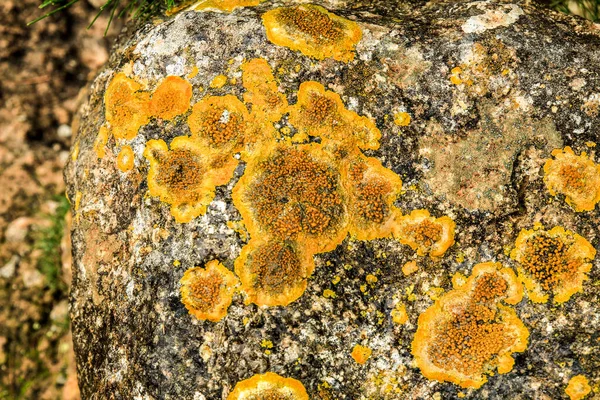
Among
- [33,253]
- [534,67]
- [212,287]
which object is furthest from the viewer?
[33,253]

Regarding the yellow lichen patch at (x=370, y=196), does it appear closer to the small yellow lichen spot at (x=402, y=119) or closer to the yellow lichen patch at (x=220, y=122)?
the small yellow lichen spot at (x=402, y=119)

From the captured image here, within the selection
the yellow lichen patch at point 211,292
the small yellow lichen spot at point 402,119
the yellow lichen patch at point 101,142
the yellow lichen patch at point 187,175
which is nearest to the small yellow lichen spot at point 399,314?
the yellow lichen patch at point 211,292

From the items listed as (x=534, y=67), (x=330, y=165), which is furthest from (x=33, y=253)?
(x=534, y=67)

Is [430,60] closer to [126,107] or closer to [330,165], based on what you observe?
[330,165]

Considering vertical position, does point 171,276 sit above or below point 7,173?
above

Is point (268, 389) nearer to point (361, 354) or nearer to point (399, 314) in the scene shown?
point (361, 354)

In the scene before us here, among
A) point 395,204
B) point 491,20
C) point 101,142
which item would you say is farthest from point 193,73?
point 491,20
